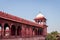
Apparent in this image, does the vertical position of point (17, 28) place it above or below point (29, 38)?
above

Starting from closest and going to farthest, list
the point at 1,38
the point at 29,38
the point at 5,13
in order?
the point at 1,38
the point at 5,13
the point at 29,38

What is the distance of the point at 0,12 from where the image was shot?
16.3m

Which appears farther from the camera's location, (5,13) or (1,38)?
(5,13)

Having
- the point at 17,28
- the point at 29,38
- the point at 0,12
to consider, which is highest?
the point at 0,12

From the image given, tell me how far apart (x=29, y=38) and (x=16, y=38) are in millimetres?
4247

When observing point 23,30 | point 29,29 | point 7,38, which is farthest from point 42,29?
point 7,38

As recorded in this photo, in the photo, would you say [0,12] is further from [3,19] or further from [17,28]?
[17,28]

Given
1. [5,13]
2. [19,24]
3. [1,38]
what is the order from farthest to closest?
1. [19,24]
2. [5,13]
3. [1,38]

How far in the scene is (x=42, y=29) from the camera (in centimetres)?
2894

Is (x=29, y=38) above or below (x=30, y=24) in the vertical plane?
below

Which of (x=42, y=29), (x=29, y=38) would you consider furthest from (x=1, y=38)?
(x=42, y=29)

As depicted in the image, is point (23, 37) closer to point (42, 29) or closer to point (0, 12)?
point (0, 12)

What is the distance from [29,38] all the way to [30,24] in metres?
2.04

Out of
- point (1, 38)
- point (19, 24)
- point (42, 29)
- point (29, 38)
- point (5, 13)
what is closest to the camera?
point (1, 38)
